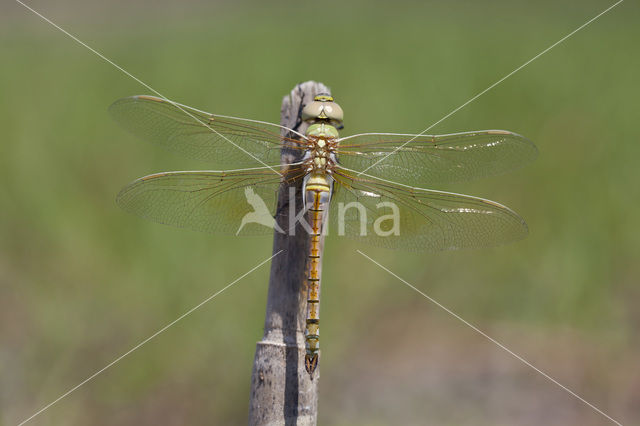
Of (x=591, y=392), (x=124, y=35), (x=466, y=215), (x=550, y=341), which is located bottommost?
(x=591, y=392)

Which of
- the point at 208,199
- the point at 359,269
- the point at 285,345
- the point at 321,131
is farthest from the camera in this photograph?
the point at 359,269

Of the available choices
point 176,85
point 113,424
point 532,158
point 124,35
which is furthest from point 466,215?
point 124,35

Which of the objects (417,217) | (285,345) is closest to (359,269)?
(417,217)

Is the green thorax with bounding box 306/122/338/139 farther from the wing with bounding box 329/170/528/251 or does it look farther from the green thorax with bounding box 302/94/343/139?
the wing with bounding box 329/170/528/251

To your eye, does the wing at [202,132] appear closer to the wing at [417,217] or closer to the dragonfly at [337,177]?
the dragonfly at [337,177]

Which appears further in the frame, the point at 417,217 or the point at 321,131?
the point at 417,217

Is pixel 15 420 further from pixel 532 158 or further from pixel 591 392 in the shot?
pixel 591 392

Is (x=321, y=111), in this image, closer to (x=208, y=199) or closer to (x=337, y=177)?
(x=337, y=177)
